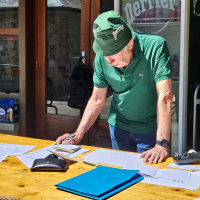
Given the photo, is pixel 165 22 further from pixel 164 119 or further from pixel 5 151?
pixel 5 151

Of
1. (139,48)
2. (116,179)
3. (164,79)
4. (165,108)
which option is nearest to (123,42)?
(139,48)

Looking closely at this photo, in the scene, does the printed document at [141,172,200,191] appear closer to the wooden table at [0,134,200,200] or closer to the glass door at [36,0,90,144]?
the wooden table at [0,134,200,200]

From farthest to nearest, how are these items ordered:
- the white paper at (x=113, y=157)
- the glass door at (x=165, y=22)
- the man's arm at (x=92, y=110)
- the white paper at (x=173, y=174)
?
the glass door at (x=165, y=22), the man's arm at (x=92, y=110), the white paper at (x=113, y=157), the white paper at (x=173, y=174)

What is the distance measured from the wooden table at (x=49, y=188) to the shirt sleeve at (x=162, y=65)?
556 mm

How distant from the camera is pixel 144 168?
1.56m

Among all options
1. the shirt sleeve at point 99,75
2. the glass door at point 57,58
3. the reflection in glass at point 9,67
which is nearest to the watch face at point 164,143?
→ the shirt sleeve at point 99,75

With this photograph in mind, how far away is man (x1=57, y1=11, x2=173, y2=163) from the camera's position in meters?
1.80

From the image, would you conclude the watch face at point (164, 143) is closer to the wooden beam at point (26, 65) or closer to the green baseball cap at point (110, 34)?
the green baseball cap at point (110, 34)

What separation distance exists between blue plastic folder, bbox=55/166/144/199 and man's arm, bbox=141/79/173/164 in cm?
25

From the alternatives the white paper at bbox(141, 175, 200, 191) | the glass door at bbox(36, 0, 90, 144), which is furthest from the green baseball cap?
the glass door at bbox(36, 0, 90, 144)

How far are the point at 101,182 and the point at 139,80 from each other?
35.6 inches

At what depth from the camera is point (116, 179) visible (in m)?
1.36

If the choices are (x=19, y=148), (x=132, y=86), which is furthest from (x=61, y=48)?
(x=19, y=148)

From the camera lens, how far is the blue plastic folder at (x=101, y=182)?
1.25 metres
